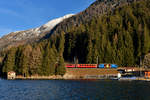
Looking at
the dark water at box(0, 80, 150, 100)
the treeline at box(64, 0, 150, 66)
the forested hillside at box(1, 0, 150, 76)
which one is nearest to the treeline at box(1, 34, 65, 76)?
the forested hillside at box(1, 0, 150, 76)

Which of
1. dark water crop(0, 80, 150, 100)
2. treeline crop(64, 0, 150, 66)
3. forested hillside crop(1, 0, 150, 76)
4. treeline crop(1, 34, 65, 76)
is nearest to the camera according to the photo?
dark water crop(0, 80, 150, 100)

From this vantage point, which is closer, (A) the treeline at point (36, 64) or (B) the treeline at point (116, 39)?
(A) the treeline at point (36, 64)

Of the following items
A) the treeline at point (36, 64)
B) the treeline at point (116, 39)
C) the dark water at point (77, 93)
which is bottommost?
the dark water at point (77, 93)

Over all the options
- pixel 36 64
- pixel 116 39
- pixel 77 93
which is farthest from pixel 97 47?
pixel 77 93

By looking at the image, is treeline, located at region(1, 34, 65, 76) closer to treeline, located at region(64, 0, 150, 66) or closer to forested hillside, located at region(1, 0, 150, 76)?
forested hillside, located at region(1, 0, 150, 76)

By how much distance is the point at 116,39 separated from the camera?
157125 mm

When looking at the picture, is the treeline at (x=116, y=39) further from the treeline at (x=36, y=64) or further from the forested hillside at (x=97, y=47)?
the treeline at (x=36, y=64)

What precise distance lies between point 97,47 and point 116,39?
18.1 m

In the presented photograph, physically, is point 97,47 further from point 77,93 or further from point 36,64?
point 77,93

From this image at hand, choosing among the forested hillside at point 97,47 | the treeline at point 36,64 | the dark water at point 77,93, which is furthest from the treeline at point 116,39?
the dark water at point 77,93

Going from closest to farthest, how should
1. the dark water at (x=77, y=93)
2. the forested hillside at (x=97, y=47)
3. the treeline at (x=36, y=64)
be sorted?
the dark water at (x=77, y=93)
the treeline at (x=36, y=64)
the forested hillside at (x=97, y=47)

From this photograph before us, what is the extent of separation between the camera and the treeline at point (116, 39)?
14488 centimetres

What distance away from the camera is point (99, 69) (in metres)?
131

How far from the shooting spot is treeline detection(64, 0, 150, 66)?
144875 millimetres
